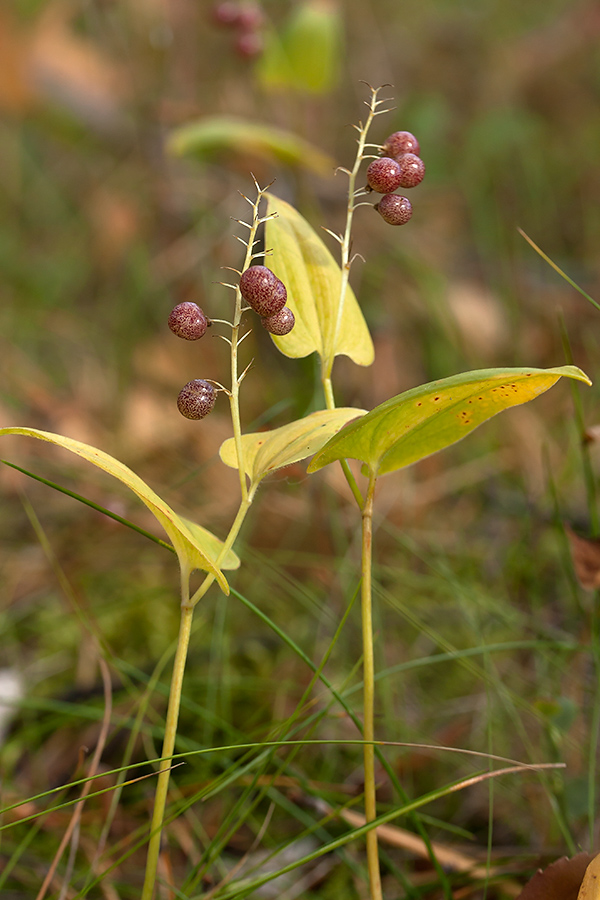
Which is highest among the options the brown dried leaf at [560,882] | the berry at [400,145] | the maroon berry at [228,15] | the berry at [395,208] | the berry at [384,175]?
the maroon berry at [228,15]

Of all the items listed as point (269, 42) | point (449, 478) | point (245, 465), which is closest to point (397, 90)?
point (269, 42)

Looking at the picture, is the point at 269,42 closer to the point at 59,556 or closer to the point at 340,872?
the point at 59,556

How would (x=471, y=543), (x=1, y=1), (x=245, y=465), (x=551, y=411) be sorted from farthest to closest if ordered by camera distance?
(x=1, y=1)
(x=551, y=411)
(x=471, y=543)
(x=245, y=465)

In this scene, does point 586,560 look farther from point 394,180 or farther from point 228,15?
point 228,15

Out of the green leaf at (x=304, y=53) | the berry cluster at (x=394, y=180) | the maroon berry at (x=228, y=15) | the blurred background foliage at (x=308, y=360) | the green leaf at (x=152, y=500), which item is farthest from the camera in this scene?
the green leaf at (x=304, y=53)

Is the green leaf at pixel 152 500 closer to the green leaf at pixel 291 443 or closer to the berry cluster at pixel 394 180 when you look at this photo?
the green leaf at pixel 291 443

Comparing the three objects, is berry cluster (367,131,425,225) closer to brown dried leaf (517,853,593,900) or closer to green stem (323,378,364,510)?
green stem (323,378,364,510)

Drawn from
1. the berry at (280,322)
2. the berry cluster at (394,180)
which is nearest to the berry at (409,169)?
the berry cluster at (394,180)
